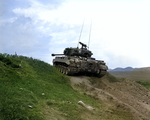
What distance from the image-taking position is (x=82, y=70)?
14.8m

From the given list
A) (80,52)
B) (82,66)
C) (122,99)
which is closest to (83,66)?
(82,66)

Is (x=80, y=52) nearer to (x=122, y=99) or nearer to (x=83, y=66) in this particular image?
(x=83, y=66)

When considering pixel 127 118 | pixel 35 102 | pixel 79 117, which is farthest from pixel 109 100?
pixel 35 102

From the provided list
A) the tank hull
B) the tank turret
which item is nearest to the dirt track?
the tank hull

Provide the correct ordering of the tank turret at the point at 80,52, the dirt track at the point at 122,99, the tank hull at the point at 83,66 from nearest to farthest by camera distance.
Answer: the dirt track at the point at 122,99
the tank hull at the point at 83,66
the tank turret at the point at 80,52

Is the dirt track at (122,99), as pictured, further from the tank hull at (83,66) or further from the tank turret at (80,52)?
the tank turret at (80,52)

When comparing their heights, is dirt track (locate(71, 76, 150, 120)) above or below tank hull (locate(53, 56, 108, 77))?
below

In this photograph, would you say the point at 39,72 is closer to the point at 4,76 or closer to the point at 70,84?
the point at 70,84

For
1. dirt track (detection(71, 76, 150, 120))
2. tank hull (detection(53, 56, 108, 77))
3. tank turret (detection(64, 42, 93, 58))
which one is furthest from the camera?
tank turret (detection(64, 42, 93, 58))

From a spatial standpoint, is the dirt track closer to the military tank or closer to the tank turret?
the military tank

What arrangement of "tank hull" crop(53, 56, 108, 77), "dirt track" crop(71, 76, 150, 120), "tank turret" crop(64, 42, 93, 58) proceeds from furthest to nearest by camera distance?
"tank turret" crop(64, 42, 93, 58) < "tank hull" crop(53, 56, 108, 77) < "dirt track" crop(71, 76, 150, 120)

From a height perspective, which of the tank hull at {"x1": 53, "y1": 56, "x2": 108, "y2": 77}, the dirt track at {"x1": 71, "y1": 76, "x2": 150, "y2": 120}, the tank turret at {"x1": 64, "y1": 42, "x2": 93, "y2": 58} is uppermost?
the tank turret at {"x1": 64, "y1": 42, "x2": 93, "y2": 58}

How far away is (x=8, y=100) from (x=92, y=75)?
11147 millimetres

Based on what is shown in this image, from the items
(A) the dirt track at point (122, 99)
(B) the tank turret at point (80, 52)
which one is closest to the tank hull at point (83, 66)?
(A) the dirt track at point (122, 99)
